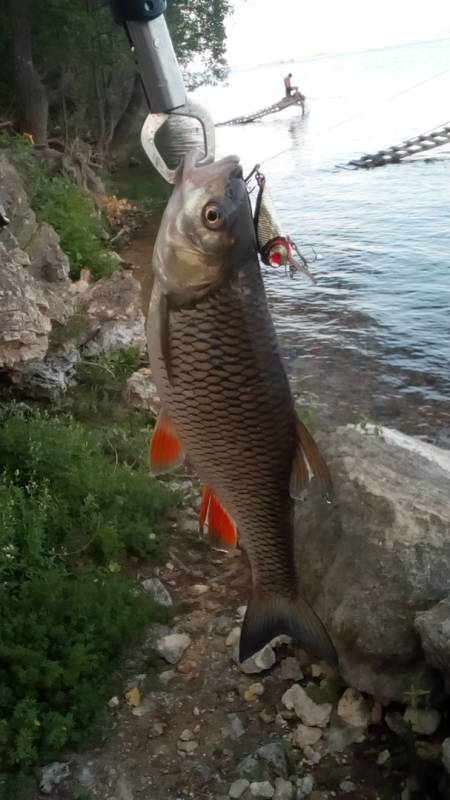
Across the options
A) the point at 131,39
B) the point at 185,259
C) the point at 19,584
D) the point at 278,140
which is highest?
the point at 131,39

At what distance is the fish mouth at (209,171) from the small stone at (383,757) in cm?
338

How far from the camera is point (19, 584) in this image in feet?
15.9

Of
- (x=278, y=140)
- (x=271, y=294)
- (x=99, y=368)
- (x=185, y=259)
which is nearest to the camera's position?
(x=185, y=259)

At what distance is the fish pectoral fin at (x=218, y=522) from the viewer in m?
2.46

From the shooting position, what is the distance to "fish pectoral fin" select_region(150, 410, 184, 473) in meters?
2.26

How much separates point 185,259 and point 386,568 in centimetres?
306

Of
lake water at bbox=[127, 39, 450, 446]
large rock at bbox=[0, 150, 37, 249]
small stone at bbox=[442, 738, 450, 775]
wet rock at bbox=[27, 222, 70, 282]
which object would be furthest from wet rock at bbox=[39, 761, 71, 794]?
large rock at bbox=[0, 150, 37, 249]

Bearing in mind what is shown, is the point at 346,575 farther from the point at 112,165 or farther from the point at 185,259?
the point at 112,165

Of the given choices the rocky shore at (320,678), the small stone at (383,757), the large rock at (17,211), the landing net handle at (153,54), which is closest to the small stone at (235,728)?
the rocky shore at (320,678)

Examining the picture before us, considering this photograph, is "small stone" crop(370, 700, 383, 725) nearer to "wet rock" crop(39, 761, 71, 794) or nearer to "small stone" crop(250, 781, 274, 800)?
"small stone" crop(250, 781, 274, 800)

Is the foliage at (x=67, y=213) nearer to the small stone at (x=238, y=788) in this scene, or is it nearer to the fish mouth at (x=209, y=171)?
the small stone at (x=238, y=788)

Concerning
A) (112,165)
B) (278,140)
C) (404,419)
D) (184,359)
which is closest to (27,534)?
(184,359)

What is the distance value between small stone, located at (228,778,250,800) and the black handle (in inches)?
142

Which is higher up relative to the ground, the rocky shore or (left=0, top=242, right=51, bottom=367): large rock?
(left=0, top=242, right=51, bottom=367): large rock
